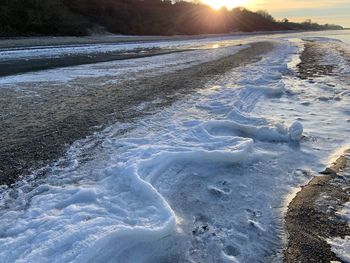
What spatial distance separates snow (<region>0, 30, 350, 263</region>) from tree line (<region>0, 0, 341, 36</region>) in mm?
39306

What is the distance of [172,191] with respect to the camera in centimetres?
491

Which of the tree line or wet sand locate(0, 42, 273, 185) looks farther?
the tree line

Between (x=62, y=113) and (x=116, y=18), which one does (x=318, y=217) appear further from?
A: (x=116, y=18)

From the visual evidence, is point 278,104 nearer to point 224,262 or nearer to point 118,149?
point 118,149

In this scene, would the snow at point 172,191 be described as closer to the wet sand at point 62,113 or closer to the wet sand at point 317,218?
the wet sand at point 317,218

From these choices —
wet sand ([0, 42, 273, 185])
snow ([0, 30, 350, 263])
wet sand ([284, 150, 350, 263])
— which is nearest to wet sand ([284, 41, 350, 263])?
wet sand ([284, 150, 350, 263])

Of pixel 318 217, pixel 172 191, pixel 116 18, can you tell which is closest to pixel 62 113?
pixel 172 191

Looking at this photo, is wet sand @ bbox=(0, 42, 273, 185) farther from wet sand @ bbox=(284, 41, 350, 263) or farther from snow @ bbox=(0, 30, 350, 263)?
wet sand @ bbox=(284, 41, 350, 263)

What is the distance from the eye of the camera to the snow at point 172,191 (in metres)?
3.72

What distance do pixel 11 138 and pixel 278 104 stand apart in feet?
20.7

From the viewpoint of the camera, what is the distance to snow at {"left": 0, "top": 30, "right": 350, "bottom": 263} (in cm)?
372

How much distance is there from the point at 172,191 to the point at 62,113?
4377 millimetres

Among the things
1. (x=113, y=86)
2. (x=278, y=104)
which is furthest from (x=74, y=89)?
(x=278, y=104)

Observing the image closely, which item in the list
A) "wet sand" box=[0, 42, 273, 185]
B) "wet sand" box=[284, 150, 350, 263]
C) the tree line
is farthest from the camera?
the tree line
